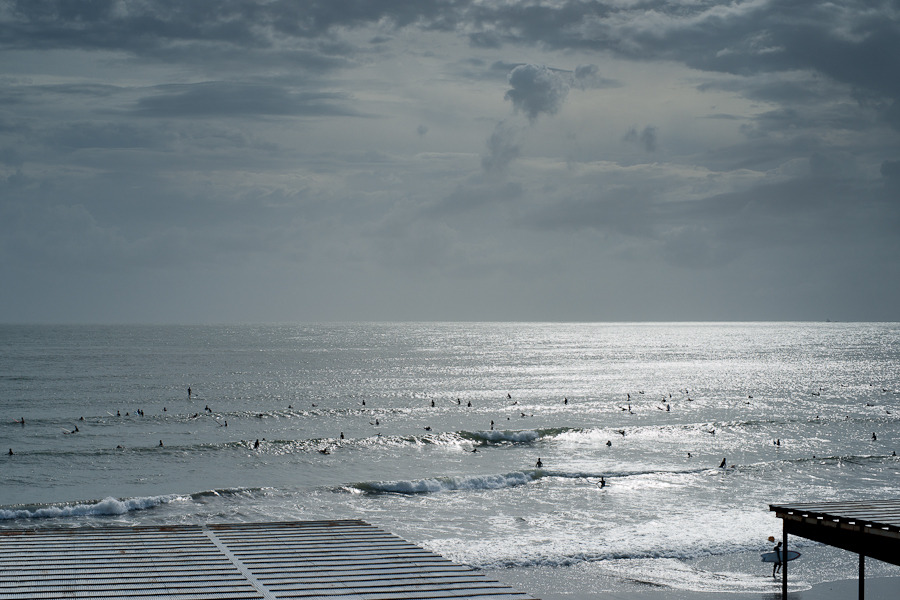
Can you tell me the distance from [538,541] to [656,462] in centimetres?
2400

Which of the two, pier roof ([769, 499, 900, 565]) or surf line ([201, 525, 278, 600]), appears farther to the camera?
pier roof ([769, 499, 900, 565])

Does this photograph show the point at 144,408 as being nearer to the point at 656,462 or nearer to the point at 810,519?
the point at 656,462

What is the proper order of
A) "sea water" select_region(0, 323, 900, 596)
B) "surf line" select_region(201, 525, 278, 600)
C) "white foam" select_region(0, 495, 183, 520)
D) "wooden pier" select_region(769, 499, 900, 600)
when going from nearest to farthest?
"surf line" select_region(201, 525, 278, 600) < "wooden pier" select_region(769, 499, 900, 600) < "sea water" select_region(0, 323, 900, 596) < "white foam" select_region(0, 495, 183, 520)

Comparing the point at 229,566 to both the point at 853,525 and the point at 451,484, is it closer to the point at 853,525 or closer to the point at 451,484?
the point at 853,525

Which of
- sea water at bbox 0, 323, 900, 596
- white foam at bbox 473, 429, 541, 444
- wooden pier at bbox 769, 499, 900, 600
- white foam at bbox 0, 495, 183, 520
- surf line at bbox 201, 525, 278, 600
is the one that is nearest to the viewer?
surf line at bbox 201, 525, 278, 600

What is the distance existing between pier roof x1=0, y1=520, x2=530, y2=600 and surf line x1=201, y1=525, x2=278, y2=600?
0.02 metres

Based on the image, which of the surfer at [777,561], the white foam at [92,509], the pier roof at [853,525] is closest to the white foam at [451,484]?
the white foam at [92,509]

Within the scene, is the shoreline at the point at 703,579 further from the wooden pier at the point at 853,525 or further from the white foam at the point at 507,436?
the white foam at the point at 507,436

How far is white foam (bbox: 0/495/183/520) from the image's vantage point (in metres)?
39.8

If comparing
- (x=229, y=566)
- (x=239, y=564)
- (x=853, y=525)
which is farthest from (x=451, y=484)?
(x=229, y=566)

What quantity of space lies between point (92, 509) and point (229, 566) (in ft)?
95.6

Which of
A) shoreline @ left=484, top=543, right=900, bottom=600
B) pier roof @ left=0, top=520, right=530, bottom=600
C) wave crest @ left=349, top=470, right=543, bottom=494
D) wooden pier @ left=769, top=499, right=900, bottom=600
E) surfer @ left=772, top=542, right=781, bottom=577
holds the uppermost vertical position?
wooden pier @ left=769, top=499, right=900, bottom=600

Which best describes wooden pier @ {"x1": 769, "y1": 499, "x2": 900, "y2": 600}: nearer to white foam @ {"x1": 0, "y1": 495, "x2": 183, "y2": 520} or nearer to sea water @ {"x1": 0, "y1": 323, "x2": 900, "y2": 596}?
sea water @ {"x1": 0, "y1": 323, "x2": 900, "y2": 596}

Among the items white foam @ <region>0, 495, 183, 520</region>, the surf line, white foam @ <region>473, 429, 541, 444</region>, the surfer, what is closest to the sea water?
white foam @ <region>0, 495, 183, 520</region>
